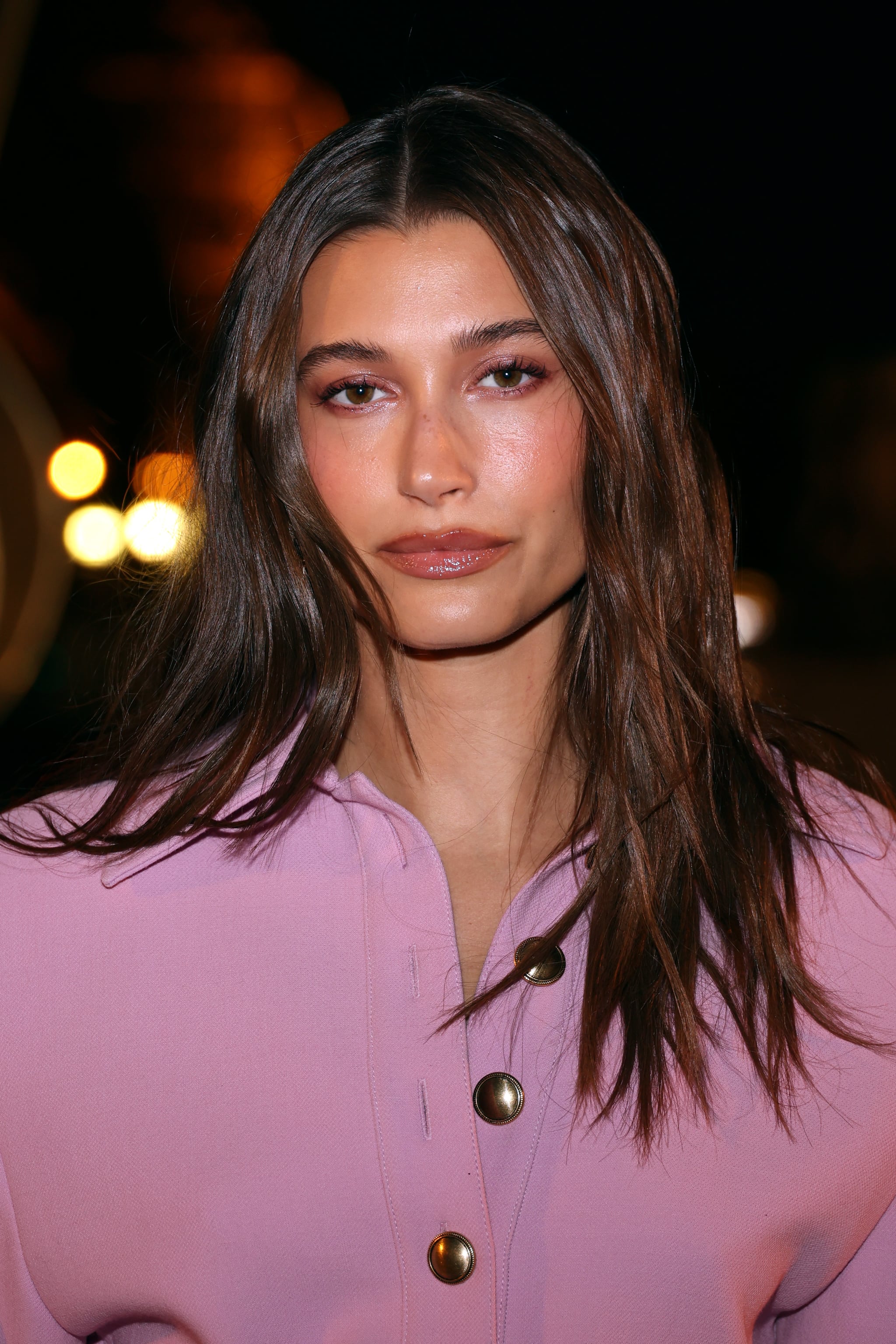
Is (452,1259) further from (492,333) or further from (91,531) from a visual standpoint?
(91,531)

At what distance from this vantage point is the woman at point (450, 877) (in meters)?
1.15

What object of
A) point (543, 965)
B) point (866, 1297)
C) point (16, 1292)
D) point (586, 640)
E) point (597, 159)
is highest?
point (597, 159)

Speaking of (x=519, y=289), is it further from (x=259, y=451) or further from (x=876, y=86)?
(x=876, y=86)

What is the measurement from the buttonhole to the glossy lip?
53cm

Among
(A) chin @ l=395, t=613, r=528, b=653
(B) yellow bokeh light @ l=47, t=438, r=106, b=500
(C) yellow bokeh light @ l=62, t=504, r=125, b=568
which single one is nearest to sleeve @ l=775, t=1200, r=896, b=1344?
(A) chin @ l=395, t=613, r=528, b=653

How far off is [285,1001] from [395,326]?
0.73 meters

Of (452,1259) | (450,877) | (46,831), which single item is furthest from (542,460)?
(452,1259)

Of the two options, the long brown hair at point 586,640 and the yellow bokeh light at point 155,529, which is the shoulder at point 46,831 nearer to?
the long brown hair at point 586,640

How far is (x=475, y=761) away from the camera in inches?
54.2

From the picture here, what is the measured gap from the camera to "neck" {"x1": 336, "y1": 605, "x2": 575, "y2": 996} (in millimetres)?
1360

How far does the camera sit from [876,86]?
130 inches

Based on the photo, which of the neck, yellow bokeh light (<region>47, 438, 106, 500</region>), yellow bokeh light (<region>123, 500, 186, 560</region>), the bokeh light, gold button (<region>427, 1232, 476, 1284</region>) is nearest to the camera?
gold button (<region>427, 1232, 476, 1284</region>)

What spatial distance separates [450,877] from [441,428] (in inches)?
20.4

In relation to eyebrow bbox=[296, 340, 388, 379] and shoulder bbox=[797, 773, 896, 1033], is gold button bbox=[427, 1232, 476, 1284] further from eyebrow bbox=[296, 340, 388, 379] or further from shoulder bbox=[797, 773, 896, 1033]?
eyebrow bbox=[296, 340, 388, 379]
